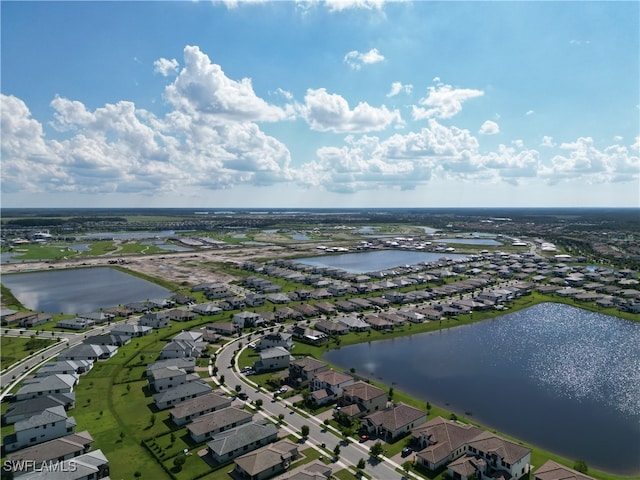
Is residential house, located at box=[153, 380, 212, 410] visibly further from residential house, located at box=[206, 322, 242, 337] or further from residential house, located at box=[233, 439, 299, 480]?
residential house, located at box=[206, 322, 242, 337]

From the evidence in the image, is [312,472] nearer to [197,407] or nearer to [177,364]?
[197,407]

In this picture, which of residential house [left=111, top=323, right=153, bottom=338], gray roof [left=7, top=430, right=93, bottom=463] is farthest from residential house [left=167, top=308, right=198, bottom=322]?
gray roof [left=7, top=430, right=93, bottom=463]

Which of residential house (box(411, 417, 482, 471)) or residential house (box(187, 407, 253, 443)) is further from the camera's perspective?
residential house (box(187, 407, 253, 443))

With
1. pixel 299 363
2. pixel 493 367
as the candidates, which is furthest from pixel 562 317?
pixel 299 363

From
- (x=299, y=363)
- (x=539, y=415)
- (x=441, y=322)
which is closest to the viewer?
(x=539, y=415)

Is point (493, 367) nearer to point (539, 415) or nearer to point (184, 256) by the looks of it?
point (539, 415)

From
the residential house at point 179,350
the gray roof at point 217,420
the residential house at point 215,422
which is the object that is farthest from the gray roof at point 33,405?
the gray roof at point 217,420
